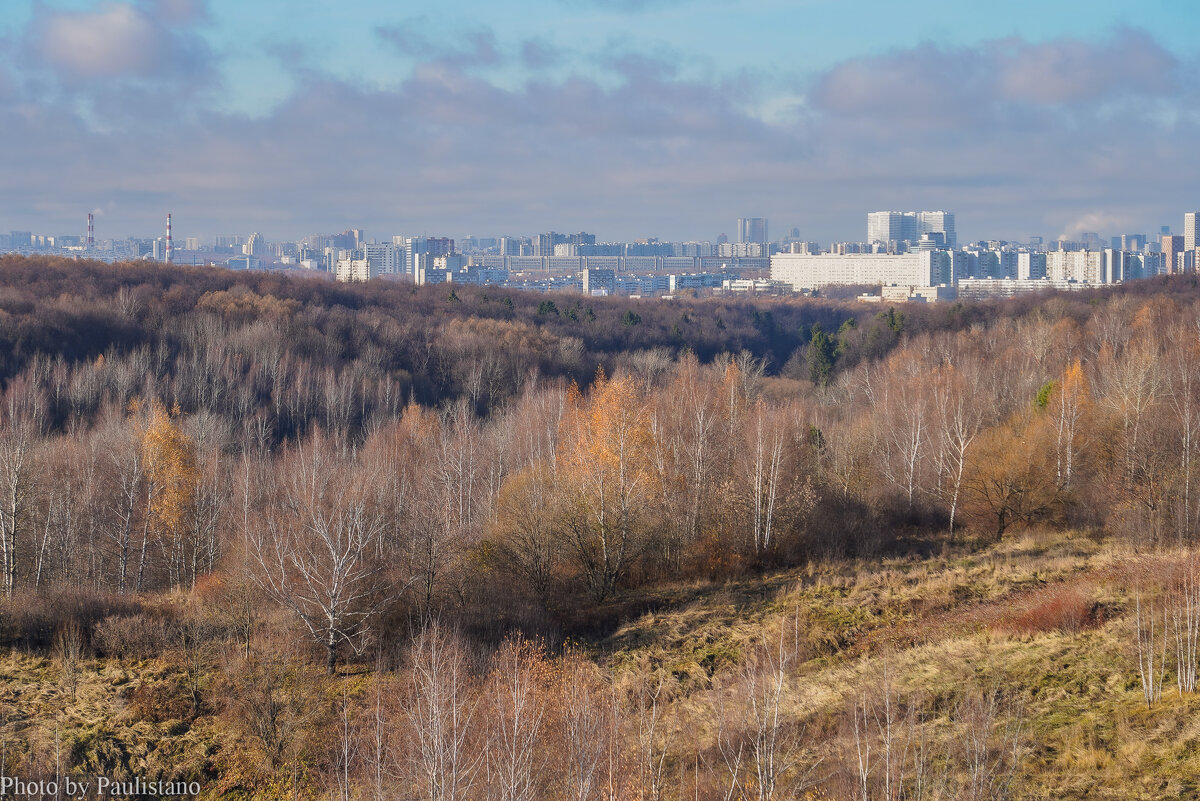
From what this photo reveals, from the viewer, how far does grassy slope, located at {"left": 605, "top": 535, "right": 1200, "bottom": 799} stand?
13.2m

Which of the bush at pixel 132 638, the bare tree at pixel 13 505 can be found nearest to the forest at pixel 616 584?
the bush at pixel 132 638

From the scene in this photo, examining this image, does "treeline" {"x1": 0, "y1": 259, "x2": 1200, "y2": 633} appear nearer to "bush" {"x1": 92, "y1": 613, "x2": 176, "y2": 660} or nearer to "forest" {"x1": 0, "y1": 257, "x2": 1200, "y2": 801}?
"forest" {"x1": 0, "y1": 257, "x2": 1200, "y2": 801}

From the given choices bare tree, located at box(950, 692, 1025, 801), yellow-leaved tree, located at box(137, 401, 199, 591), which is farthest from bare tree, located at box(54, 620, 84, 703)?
bare tree, located at box(950, 692, 1025, 801)

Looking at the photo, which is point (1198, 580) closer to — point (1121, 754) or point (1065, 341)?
point (1121, 754)

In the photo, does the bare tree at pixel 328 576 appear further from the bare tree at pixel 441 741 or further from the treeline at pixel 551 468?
the bare tree at pixel 441 741

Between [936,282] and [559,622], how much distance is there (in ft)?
617

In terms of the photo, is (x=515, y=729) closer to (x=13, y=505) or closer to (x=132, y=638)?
(x=132, y=638)

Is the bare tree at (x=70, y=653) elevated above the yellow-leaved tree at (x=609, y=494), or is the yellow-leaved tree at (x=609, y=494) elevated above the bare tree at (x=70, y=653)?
the yellow-leaved tree at (x=609, y=494)

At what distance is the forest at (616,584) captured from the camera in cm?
1373

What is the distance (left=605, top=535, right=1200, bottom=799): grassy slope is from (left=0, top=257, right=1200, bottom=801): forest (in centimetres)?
11

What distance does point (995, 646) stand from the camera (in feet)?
62.3

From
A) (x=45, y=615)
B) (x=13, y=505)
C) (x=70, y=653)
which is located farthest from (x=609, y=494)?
(x=13, y=505)

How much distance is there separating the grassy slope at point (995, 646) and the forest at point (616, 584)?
4.1 inches

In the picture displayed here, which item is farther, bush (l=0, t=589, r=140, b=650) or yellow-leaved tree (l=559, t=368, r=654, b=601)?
yellow-leaved tree (l=559, t=368, r=654, b=601)
